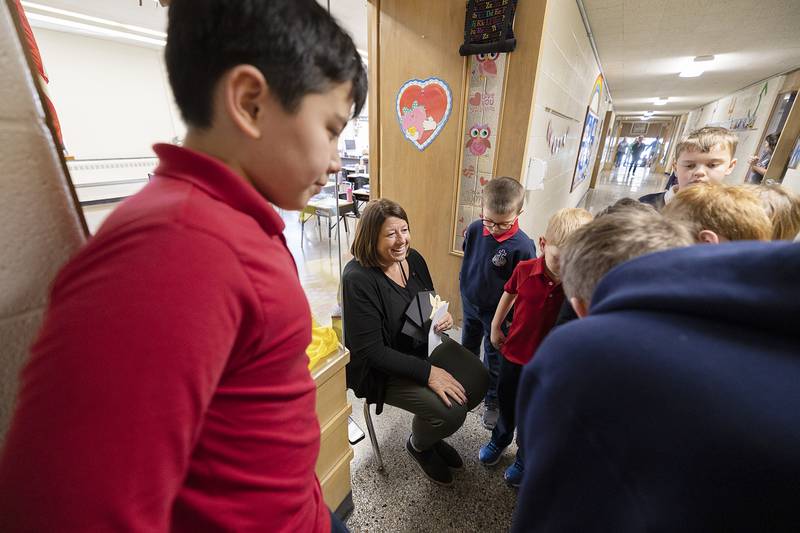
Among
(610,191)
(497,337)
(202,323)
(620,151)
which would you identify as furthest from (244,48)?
(620,151)

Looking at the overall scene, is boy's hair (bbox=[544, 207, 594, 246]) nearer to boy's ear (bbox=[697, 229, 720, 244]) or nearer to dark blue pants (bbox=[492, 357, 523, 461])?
boy's ear (bbox=[697, 229, 720, 244])

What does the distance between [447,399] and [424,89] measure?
7.25ft

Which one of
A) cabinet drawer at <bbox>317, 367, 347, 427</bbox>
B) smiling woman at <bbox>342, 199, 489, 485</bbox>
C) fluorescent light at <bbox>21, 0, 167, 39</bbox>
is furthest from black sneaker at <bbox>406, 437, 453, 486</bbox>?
fluorescent light at <bbox>21, 0, 167, 39</bbox>

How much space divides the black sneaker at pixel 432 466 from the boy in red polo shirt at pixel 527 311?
23 cm

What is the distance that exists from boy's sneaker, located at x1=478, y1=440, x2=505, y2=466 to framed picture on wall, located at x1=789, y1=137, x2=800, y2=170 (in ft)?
19.1

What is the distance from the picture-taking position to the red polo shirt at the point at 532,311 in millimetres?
1365

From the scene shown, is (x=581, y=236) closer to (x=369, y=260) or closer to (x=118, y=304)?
(x=118, y=304)

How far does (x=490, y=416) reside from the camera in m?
1.87

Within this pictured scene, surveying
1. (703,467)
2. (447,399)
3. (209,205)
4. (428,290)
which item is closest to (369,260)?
(428,290)

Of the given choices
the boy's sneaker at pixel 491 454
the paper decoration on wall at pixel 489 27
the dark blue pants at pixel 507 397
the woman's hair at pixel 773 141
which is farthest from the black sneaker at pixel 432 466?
the woman's hair at pixel 773 141

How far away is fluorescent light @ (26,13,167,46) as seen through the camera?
5013 mm

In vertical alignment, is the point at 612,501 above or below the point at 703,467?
below

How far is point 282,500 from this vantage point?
1.70ft

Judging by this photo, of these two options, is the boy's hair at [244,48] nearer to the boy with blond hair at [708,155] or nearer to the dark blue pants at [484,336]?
the dark blue pants at [484,336]
